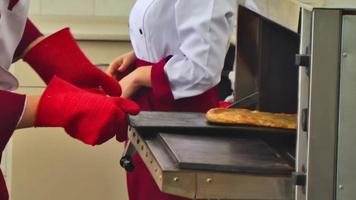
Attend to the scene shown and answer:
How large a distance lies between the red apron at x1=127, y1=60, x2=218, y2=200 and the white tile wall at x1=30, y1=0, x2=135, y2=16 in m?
0.91

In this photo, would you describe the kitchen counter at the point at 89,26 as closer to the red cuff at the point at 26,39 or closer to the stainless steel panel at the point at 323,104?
the red cuff at the point at 26,39

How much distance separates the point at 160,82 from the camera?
1.26 metres

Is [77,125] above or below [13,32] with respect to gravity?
below

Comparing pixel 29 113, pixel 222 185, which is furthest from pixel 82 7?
pixel 222 185

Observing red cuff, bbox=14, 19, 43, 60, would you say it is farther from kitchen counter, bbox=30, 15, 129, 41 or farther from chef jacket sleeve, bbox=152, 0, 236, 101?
kitchen counter, bbox=30, 15, 129, 41

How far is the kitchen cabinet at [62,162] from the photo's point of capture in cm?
212

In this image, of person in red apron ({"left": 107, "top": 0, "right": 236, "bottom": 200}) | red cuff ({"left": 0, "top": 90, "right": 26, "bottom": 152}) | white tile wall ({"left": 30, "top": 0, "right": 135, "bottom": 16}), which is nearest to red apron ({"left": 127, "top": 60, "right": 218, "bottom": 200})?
person in red apron ({"left": 107, "top": 0, "right": 236, "bottom": 200})

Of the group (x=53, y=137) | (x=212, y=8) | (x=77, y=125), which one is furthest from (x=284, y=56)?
(x=53, y=137)

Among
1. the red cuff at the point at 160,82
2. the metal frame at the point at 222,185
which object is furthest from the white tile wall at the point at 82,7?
the metal frame at the point at 222,185

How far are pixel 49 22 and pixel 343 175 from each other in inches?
60.6

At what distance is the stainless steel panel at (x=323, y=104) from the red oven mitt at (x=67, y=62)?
0.44 metres

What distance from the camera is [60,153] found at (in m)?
2.13

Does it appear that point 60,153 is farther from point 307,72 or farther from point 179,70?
point 307,72

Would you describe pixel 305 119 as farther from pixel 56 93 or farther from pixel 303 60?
pixel 56 93
